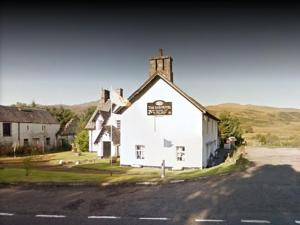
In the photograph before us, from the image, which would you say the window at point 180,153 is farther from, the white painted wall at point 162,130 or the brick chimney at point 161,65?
the brick chimney at point 161,65

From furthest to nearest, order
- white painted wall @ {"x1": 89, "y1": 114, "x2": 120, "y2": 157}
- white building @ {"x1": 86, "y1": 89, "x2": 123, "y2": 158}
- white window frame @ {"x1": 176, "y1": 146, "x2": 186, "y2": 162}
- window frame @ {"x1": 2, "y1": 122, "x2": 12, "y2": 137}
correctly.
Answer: window frame @ {"x1": 2, "y1": 122, "x2": 12, "y2": 137} → white painted wall @ {"x1": 89, "y1": 114, "x2": 120, "y2": 157} → white building @ {"x1": 86, "y1": 89, "x2": 123, "y2": 158} → white window frame @ {"x1": 176, "y1": 146, "x2": 186, "y2": 162}

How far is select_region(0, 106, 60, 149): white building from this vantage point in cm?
3941

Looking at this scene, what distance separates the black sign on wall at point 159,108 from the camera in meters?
24.9

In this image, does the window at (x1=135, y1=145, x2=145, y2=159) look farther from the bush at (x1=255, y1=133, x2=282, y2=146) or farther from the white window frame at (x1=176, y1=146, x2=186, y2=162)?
the bush at (x1=255, y1=133, x2=282, y2=146)

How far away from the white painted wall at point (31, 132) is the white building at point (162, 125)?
21.6 meters

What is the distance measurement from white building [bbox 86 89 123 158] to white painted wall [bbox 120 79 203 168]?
3639 mm

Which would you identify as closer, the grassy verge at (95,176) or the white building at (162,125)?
the grassy verge at (95,176)

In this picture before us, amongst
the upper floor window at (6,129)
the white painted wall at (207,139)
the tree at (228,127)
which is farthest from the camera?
→ the tree at (228,127)

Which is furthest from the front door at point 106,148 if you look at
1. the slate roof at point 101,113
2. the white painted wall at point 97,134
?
the slate roof at point 101,113

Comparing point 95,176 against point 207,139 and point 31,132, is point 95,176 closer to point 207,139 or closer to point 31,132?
point 207,139

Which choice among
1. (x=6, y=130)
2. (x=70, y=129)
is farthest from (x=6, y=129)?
(x=70, y=129)

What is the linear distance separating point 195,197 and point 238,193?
2003 millimetres

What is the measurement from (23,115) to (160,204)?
130 feet

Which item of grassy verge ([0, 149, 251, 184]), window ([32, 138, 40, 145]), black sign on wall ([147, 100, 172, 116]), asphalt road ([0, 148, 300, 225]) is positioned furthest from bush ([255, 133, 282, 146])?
asphalt road ([0, 148, 300, 225])
